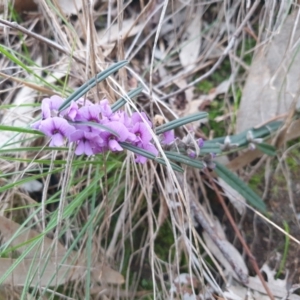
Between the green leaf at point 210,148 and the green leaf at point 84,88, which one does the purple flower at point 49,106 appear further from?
the green leaf at point 210,148

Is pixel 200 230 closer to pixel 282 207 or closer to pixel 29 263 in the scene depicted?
pixel 282 207

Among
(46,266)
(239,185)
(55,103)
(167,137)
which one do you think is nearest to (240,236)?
(239,185)

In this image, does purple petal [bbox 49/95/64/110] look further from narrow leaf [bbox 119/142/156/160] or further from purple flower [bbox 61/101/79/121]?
narrow leaf [bbox 119/142/156/160]

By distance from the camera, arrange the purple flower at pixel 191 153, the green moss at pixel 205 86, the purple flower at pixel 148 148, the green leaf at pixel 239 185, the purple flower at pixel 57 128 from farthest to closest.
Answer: the green moss at pixel 205 86 → the green leaf at pixel 239 185 → the purple flower at pixel 191 153 → the purple flower at pixel 148 148 → the purple flower at pixel 57 128

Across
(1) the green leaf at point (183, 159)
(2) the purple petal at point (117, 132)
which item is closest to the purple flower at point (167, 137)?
(1) the green leaf at point (183, 159)

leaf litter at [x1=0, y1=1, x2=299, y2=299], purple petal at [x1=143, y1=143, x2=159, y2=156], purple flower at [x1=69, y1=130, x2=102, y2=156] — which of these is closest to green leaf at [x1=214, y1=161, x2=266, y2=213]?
leaf litter at [x1=0, y1=1, x2=299, y2=299]

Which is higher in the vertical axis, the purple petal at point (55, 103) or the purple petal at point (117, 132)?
the purple petal at point (55, 103)

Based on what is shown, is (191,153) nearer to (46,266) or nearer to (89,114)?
(89,114)
